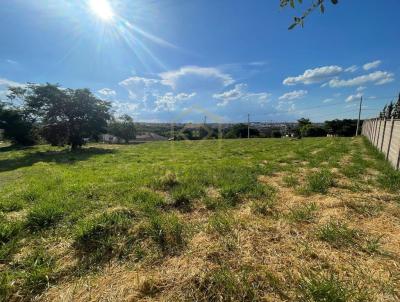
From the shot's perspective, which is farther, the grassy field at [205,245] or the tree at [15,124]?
the tree at [15,124]

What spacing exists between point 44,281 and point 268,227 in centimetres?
253

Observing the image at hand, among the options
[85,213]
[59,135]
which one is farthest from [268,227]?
[59,135]

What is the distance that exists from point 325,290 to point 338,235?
42.5 inches

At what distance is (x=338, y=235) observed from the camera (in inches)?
101

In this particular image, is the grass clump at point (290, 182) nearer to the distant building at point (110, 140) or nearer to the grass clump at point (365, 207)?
the grass clump at point (365, 207)

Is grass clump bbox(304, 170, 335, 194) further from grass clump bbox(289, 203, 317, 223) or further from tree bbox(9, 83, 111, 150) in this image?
tree bbox(9, 83, 111, 150)

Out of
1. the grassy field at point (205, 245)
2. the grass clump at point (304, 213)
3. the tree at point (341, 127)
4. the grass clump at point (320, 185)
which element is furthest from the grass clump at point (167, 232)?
the tree at point (341, 127)

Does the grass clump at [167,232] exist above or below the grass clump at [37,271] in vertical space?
above

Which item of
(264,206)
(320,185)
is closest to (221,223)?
(264,206)

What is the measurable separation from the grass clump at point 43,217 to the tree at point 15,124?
2194 centimetres

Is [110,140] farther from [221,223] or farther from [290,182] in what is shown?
[221,223]

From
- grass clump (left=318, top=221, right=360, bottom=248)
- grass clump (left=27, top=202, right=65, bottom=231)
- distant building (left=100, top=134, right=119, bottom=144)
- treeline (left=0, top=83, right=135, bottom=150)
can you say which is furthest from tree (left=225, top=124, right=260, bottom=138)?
grass clump (left=318, top=221, right=360, bottom=248)

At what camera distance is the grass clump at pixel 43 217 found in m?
3.09

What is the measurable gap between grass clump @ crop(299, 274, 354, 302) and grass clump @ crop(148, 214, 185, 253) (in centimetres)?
132
